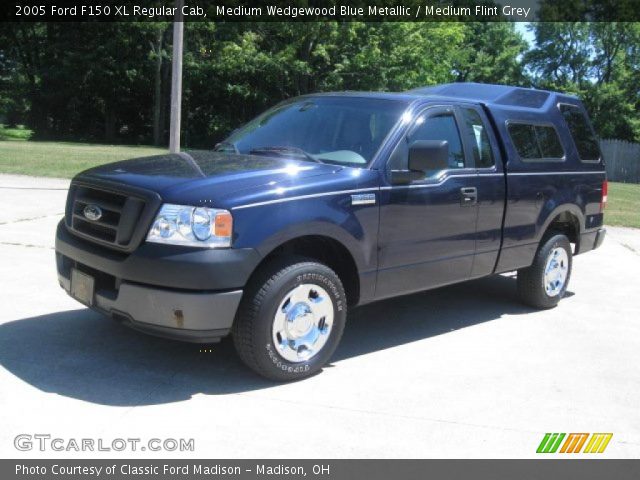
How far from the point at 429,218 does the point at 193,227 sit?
6.34 feet

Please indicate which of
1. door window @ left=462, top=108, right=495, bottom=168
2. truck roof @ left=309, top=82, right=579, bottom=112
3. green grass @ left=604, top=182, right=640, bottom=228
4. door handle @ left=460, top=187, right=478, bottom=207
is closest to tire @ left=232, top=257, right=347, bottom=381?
door handle @ left=460, top=187, right=478, bottom=207

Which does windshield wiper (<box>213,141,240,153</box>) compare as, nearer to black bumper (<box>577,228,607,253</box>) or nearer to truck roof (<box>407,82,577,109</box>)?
truck roof (<box>407,82,577,109</box>)

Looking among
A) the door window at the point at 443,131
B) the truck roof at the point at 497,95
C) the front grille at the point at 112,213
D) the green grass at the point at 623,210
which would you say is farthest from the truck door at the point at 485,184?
the green grass at the point at 623,210

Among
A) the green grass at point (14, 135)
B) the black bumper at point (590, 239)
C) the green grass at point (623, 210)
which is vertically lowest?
the green grass at point (14, 135)

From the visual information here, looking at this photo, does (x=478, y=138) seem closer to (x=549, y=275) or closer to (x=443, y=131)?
(x=443, y=131)

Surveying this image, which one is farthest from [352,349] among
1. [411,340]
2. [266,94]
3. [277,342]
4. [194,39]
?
[194,39]

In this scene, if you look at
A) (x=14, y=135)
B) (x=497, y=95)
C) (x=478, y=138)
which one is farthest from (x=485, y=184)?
(x=14, y=135)

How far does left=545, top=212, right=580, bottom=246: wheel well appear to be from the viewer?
7.04 meters

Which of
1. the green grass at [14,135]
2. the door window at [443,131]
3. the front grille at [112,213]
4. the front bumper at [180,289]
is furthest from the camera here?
the green grass at [14,135]

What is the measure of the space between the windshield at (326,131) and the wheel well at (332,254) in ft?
2.05

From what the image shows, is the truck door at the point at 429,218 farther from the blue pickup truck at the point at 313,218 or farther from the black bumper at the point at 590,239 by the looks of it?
the black bumper at the point at 590,239

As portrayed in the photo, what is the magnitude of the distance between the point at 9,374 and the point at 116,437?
1202 mm

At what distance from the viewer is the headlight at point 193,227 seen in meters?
4.24

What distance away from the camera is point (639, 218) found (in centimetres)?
1531
